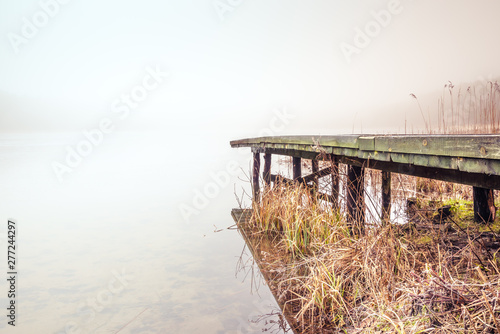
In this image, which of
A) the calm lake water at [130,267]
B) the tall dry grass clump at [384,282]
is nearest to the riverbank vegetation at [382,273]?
→ the tall dry grass clump at [384,282]

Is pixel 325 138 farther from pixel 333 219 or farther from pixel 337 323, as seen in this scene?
pixel 337 323

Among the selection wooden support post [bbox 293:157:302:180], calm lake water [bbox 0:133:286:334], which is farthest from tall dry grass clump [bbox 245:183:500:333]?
wooden support post [bbox 293:157:302:180]

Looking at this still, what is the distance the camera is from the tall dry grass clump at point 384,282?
4.92 ft

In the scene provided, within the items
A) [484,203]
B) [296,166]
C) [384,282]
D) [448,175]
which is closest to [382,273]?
[384,282]

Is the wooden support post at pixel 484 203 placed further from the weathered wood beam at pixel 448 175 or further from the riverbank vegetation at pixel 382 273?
the weathered wood beam at pixel 448 175

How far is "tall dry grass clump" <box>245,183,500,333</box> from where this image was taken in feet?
4.92

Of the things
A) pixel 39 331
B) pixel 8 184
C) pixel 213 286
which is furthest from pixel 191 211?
pixel 8 184

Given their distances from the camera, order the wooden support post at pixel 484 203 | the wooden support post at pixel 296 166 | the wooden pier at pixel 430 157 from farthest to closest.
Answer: the wooden support post at pixel 296 166
the wooden support post at pixel 484 203
the wooden pier at pixel 430 157

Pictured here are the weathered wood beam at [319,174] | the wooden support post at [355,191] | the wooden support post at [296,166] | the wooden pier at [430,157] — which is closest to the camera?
the wooden pier at [430,157]

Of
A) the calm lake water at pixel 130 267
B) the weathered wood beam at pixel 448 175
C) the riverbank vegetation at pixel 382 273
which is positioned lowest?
the calm lake water at pixel 130 267

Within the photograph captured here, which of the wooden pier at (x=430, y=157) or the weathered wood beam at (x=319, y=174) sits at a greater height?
the wooden pier at (x=430, y=157)

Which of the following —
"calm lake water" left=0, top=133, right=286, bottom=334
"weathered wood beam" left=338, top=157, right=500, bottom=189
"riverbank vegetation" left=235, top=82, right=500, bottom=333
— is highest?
"weathered wood beam" left=338, top=157, right=500, bottom=189

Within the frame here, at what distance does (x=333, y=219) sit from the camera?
3.49 m

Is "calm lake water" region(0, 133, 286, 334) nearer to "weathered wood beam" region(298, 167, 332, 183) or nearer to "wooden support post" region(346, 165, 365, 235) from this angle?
"wooden support post" region(346, 165, 365, 235)
